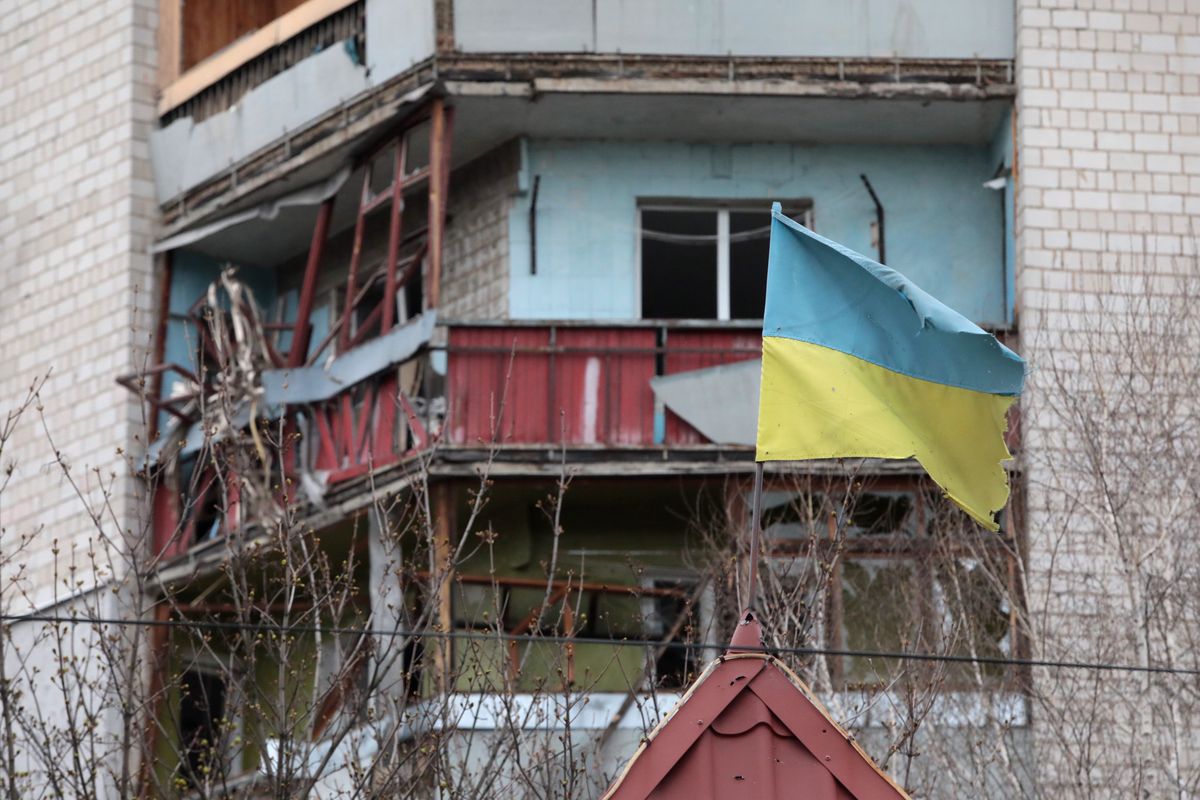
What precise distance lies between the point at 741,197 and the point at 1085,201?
321 centimetres

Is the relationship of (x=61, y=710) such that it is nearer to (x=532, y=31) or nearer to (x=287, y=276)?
(x=287, y=276)

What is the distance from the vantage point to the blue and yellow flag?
13727 millimetres

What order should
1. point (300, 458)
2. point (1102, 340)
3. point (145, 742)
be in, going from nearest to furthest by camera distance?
point (145, 742), point (1102, 340), point (300, 458)

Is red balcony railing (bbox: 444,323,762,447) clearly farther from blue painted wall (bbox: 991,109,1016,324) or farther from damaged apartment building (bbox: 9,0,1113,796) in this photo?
blue painted wall (bbox: 991,109,1016,324)

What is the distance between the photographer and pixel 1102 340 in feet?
71.4

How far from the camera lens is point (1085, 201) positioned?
2266 centimetres

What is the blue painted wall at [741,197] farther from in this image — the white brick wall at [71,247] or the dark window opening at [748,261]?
the white brick wall at [71,247]

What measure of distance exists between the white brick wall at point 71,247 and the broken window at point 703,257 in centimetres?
506

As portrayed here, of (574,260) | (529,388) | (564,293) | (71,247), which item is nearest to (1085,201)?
(574,260)

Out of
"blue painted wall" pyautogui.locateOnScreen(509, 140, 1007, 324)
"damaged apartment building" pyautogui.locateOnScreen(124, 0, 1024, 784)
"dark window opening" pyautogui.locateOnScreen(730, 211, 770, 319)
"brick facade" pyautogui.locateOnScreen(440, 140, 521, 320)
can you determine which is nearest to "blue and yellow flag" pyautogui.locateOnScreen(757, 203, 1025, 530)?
"damaged apartment building" pyautogui.locateOnScreen(124, 0, 1024, 784)

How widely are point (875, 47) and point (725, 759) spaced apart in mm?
11792

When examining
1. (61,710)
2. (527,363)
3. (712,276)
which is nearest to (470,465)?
(527,363)

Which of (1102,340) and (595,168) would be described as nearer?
(1102,340)

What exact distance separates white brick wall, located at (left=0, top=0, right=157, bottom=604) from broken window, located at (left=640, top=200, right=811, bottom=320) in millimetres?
5061
